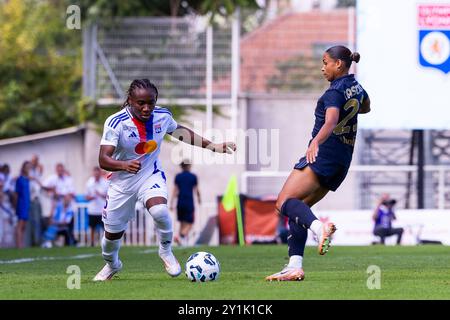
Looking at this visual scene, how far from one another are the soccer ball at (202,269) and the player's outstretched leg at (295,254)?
1.58 feet

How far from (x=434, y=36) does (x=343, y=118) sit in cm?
1553

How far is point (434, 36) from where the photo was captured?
25.2 m

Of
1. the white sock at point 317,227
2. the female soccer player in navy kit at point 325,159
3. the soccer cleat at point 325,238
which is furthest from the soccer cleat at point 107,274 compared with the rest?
the soccer cleat at point 325,238

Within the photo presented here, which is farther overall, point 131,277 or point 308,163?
point 131,277

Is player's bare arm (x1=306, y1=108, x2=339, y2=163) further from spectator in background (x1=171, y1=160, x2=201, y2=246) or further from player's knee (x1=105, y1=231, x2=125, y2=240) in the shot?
spectator in background (x1=171, y1=160, x2=201, y2=246)

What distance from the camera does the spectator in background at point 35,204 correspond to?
25.5 m

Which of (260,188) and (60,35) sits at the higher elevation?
(60,35)

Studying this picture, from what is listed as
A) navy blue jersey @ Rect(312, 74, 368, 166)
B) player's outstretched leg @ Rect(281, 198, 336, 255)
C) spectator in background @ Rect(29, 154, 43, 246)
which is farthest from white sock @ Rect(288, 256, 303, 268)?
spectator in background @ Rect(29, 154, 43, 246)

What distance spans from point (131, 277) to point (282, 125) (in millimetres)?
20238

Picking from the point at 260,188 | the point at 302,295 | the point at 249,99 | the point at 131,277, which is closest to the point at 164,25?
the point at 249,99

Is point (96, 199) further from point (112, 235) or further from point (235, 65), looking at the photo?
point (112, 235)

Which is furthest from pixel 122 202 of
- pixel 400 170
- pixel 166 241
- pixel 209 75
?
pixel 209 75
